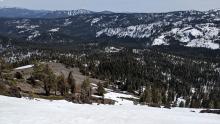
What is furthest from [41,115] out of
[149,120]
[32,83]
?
[32,83]

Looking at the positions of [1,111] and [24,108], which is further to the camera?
[24,108]

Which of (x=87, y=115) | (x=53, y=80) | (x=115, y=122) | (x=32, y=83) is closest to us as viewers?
(x=115, y=122)

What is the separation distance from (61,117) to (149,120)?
9.76 m

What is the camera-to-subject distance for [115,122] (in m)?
39.6

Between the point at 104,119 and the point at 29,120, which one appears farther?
the point at 104,119

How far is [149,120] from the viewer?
42.9 m

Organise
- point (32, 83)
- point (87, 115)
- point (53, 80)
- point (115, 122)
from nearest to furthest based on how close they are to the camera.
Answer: point (115, 122), point (87, 115), point (53, 80), point (32, 83)

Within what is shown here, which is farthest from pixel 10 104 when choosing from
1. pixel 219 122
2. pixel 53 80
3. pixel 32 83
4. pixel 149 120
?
pixel 32 83

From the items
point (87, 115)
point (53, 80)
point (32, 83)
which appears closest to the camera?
point (87, 115)

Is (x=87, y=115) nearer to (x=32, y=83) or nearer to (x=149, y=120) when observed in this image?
(x=149, y=120)

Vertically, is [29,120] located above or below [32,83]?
above

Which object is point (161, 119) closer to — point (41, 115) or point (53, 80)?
point (41, 115)

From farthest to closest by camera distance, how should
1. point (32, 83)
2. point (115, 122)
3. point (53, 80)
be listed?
point (32, 83) → point (53, 80) → point (115, 122)

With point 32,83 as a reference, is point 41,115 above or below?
above
